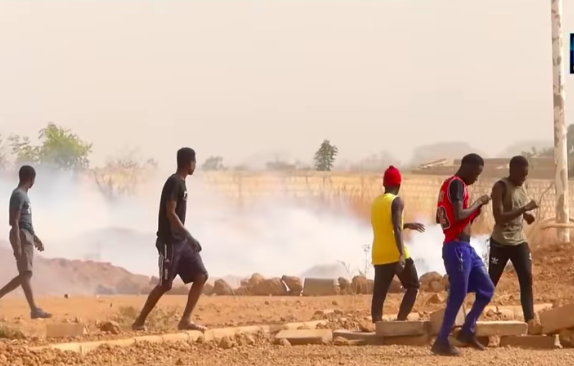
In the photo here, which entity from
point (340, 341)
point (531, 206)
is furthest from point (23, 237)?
point (531, 206)

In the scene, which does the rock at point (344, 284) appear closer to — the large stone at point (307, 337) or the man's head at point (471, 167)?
the large stone at point (307, 337)

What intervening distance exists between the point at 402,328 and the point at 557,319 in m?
1.26

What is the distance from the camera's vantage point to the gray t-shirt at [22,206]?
36.7ft

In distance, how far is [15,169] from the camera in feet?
80.2

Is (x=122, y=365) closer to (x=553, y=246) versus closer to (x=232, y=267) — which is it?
(x=553, y=246)

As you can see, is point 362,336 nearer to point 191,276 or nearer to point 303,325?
point 303,325

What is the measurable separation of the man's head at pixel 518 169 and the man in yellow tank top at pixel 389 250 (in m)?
0.93

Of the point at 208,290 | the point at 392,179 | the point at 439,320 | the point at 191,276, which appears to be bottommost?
the point at 208,290

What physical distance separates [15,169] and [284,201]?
6.06 m

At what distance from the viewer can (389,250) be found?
964 centimetres

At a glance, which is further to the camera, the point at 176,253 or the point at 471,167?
the point at 176,253

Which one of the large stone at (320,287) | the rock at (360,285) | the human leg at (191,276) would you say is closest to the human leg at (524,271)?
the human leg at (191,276)

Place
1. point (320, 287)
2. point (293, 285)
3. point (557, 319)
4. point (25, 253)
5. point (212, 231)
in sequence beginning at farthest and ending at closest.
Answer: point (212, 231), point (293, 285), point (320, 287), point (25, 253), point (557, 319)

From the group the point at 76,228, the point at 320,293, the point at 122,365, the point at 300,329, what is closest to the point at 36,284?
the point at 76,228
